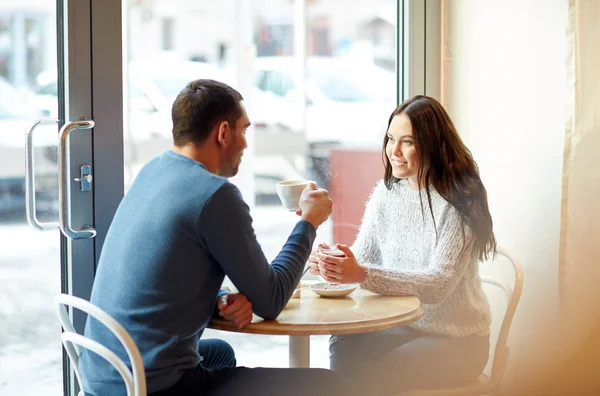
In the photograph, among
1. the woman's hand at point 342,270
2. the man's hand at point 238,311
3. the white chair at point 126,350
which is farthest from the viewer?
the woman's hand at point 342,270

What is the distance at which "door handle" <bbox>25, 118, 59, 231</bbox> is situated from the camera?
2395 millimetres

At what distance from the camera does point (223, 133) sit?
1.95 m

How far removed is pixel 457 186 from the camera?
237 cm

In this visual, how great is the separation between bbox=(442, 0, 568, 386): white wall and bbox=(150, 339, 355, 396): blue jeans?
3.58 ft

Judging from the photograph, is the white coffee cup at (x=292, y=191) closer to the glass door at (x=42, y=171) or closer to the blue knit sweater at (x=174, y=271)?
the blue knit sweater at (x=174, y=271)

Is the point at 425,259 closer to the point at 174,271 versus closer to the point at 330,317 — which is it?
the point at 330,317

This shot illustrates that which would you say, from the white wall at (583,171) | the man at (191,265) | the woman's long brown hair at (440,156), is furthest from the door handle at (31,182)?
the white wall at (583,171)

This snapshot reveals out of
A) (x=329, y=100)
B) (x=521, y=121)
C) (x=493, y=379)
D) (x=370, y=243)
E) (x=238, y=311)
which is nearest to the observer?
(x=238, y=311)

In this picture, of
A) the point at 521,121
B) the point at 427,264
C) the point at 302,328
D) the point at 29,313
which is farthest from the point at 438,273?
the point at 29,313

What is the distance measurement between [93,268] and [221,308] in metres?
0.75

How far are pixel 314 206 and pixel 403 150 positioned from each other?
497mm

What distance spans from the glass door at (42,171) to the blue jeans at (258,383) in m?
0.75

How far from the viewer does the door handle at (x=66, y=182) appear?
2.37 metres

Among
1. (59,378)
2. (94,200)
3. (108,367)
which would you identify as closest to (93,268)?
(94,200)
